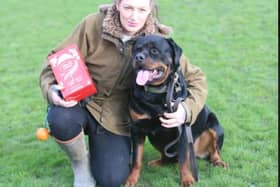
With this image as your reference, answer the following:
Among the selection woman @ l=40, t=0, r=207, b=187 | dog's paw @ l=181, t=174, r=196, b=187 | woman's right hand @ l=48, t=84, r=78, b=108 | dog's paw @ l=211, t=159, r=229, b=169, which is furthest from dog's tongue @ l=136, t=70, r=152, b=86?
dog's paw @ l=211, t=159, r=229, b=169

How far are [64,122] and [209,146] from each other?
130cm

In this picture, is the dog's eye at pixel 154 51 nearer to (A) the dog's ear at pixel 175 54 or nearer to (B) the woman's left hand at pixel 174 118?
(A) the dog's ear at pixel 175 54

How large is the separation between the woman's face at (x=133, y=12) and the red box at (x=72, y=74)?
403 mm

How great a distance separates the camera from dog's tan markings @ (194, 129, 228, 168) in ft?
13.0

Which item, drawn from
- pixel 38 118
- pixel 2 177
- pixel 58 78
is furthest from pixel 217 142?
pixel 38 118

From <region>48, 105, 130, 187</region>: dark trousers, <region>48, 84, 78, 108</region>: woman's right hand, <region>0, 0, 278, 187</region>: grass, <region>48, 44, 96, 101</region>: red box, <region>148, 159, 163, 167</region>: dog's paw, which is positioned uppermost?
<region>48, 44, 96, 101</region>: red box

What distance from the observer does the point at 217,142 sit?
13.2 ft

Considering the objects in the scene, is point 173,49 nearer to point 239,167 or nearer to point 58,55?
point 58,55

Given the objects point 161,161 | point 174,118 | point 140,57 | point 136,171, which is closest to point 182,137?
point 174,118

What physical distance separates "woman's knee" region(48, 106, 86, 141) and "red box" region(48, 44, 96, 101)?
19cm

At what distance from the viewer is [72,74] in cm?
331

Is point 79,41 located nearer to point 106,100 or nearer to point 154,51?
point 106,100

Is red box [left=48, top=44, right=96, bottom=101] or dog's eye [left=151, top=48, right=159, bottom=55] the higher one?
dog's eye [left=151, top=48, right=159, bottom=55]

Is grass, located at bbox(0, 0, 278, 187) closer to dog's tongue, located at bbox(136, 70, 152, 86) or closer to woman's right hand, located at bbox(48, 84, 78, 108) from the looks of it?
woman's right hand, located at bbox(48, 84, 78, 108)
